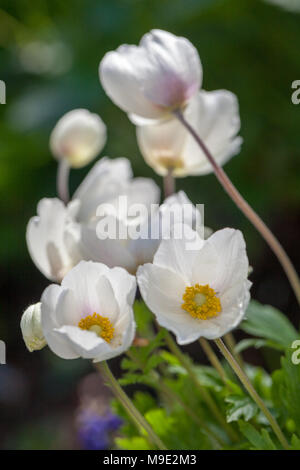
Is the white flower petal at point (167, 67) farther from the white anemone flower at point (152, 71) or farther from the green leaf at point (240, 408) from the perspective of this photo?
the green leaf at point (240, 408)

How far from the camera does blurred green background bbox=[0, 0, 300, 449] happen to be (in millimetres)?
1813

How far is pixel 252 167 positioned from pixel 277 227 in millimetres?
226

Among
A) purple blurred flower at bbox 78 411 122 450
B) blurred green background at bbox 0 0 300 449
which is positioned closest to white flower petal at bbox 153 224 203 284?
purple blurred flower at bbox 78 411 122 450

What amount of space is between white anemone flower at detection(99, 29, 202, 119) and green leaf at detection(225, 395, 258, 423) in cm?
26

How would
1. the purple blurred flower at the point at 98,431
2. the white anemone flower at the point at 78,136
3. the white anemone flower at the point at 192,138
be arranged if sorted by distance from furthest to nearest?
1. the purple blurred flower at the point at 98,431
2. the white anemone flower at the point at 78,136
3. the white anemone flower at the point at 192,138

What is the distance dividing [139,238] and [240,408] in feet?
0.46

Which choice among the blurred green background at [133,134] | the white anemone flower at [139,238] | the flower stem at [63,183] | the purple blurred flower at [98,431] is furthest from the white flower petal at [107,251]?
the blurred green background at [133,134]

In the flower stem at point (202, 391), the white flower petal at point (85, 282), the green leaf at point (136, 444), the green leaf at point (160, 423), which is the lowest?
the green leaf at point (136, 444)

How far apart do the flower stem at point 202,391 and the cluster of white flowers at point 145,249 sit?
7 centimetres

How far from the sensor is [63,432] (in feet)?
5.34

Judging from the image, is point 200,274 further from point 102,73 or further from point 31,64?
point 31,64

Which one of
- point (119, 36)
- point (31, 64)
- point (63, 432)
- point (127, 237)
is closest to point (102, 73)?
point (127, 237)

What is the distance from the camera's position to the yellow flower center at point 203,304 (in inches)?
16.5

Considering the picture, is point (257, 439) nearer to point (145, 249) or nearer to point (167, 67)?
point (145, 249)
